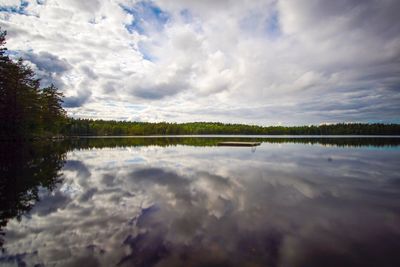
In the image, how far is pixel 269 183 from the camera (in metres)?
12.9

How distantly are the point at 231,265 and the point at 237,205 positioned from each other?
4270mm

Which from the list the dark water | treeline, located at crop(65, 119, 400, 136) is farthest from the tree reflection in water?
treeline, located at crop(65, 119, 400, 136)

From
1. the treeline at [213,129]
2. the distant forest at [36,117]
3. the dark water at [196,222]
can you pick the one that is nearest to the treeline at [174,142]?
the distant forest at [36,117]

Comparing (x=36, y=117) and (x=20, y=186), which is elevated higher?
(x=36, y=117)

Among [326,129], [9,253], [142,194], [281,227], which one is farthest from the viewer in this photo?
[326,129]

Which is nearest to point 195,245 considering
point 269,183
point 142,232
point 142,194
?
point 142,232

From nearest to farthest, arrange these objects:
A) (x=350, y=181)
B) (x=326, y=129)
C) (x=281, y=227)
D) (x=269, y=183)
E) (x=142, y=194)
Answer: (x=281, y=227) < (x=142, y=194) < (x=269, y=183) < (x=350, y=181) < (x=326, y=129)

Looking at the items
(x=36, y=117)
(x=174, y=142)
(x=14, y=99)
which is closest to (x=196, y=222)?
(x=14, y=99)

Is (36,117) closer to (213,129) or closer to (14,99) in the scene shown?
(14,99)

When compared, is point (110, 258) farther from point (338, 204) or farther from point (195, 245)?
point (338, 204)

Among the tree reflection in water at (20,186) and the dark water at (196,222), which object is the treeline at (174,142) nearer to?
the tree reflection in water at (20,186)

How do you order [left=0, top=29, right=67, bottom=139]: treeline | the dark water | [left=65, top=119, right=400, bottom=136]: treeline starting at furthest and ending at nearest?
[left=65, top=119, right=400, bottom=136]: treeline
[left=0, top=29, right=67, bottom=139]: treeline
the dark water

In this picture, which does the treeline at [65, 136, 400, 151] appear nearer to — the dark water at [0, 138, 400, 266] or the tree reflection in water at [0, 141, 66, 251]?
the tree reflection in water at [0, 141, 66, 251]

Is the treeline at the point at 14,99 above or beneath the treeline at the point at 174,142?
above
